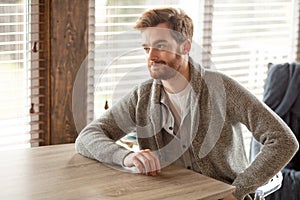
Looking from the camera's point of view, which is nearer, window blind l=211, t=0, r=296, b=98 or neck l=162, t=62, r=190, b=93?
neck l=162, t=62, r=190, b=93

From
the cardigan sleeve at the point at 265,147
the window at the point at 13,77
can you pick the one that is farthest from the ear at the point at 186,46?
the window at the point at 13,77

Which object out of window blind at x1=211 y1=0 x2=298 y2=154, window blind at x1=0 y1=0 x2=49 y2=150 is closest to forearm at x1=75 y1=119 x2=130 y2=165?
window blind at x1=0 y1=0 x2=49 y2=150

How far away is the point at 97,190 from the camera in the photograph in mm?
2078

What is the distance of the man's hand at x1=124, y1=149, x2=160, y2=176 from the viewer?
2.26m

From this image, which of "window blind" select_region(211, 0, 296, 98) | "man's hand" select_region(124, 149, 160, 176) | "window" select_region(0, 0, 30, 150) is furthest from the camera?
"window blind" select_region(211, 0, 296, 98)

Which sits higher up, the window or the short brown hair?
the short brown hair

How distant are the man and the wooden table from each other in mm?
65

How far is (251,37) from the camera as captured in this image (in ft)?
12.1

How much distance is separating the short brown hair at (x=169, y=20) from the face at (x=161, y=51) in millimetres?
17

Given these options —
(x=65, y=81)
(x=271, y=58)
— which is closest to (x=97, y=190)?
(x=65, y=81)

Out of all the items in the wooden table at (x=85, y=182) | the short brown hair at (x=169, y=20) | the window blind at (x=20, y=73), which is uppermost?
the short brown hair at (x=169, y=20)

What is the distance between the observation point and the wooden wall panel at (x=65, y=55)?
2875 mm

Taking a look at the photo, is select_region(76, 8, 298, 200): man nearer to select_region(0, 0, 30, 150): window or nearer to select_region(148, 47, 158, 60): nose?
select_region(148, 47, 158, 60): nose

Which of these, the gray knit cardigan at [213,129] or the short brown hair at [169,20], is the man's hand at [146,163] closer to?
the gray knit cardigan at [213,129]
